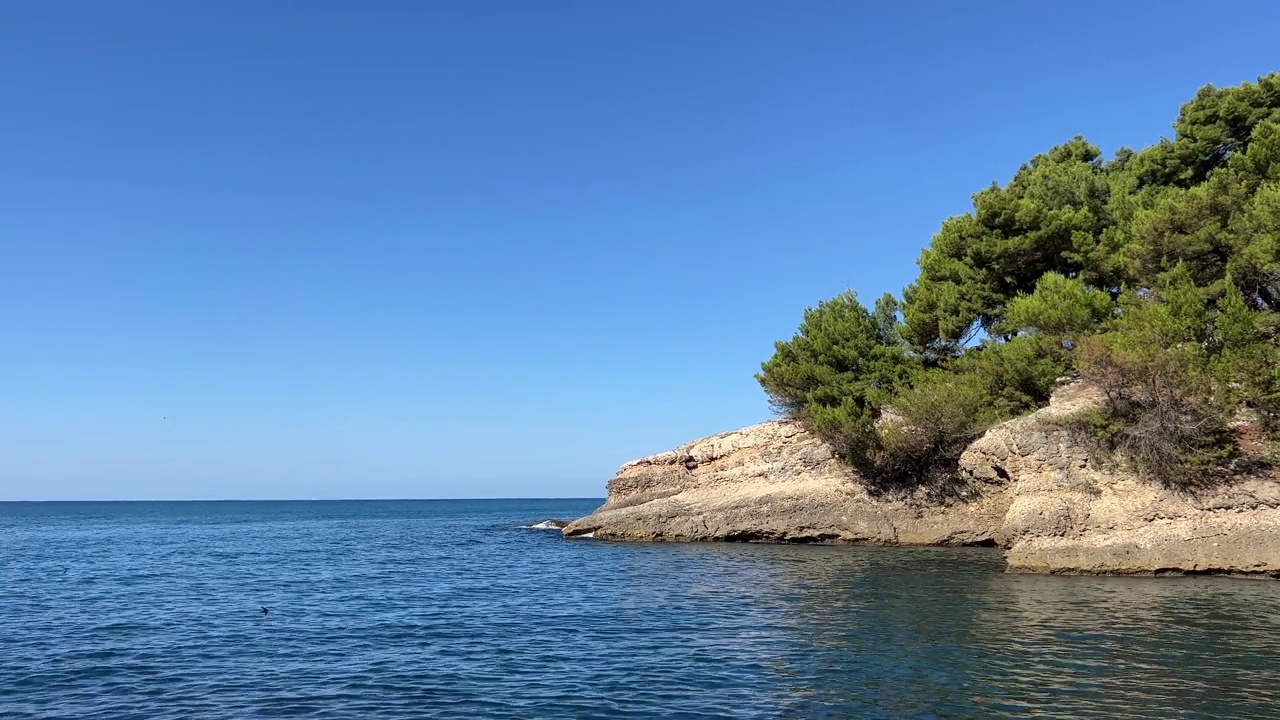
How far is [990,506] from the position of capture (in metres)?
40.5

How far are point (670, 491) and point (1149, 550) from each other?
3014 cm

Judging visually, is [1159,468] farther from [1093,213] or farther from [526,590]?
[526,590]

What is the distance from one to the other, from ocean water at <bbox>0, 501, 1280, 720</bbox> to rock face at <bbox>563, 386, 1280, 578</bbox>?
1.86 meters

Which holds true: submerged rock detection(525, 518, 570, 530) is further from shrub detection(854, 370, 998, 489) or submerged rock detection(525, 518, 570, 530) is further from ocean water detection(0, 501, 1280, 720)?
ocean water detection(0, 501, 1280, 720)

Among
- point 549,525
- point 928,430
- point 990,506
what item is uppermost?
point 928,430

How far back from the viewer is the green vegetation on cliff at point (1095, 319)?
2794cm

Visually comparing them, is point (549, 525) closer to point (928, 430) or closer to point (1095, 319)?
point (928, 430)

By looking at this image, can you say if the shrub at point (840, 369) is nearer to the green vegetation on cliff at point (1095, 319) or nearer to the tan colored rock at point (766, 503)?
the green vegetation on cliff at point (1095, 319)

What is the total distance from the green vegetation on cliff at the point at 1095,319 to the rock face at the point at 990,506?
1383 mm

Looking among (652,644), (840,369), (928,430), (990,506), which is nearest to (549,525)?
(840,369)

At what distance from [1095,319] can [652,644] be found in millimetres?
26535

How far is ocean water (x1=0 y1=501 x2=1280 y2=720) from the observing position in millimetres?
13711

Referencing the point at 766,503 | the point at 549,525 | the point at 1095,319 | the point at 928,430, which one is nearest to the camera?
the point at 1095,319

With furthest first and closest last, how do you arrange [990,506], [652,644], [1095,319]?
1. [990,506]
2. [1095,319]
3. [652,644]
